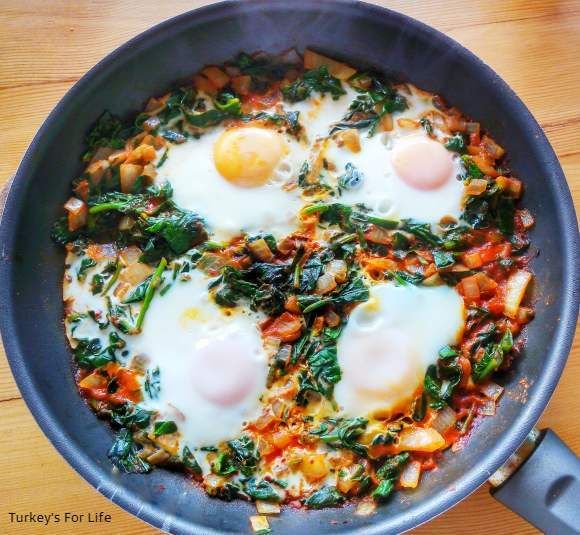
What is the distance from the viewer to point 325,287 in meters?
3.55

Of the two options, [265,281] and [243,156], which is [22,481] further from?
[243,156]

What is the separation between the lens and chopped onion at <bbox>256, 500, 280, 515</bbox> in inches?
132

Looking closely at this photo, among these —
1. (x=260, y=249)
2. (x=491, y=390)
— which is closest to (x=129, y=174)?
(x=260, y=249)

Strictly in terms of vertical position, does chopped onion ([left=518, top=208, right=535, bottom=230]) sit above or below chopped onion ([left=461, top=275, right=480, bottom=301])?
above

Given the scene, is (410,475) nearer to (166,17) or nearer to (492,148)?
(492,148)

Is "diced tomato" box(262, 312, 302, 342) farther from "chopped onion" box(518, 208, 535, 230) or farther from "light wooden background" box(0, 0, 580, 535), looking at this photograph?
"light wooden background" box(0, 0, 580, 535)

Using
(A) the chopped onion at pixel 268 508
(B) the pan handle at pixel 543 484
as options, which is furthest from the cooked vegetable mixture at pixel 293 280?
(B) the pan handle at pixel 543 484

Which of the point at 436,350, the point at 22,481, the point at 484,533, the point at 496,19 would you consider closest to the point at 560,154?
the point at 496,19

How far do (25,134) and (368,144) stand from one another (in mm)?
1923

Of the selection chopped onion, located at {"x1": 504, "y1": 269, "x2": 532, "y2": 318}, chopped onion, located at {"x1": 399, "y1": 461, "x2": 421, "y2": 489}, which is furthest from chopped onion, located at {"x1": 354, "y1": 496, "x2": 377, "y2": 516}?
chopped onion, located at {"x1": 504, "y1": 269, "x2": 532, "y2": 318}

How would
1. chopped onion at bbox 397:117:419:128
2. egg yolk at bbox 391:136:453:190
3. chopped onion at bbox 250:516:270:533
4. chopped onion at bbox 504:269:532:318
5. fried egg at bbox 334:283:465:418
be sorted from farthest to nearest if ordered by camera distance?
1. chopped onion at bbox 397:117:419:128
2. egg yolk at bbox 391:136:453:190
3. chopped onion at bbox 504:269:532:318
4. fried egg at bbox 334:283:465:418
5. chopped onion at bbox 250:516:270:533

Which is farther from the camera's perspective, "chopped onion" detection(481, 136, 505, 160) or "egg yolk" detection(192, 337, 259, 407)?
"chopped onion" detection(481, 136, 505, 160)

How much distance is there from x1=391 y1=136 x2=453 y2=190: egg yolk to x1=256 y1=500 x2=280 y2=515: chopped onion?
1.80 meters

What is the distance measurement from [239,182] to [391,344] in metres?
1.17
